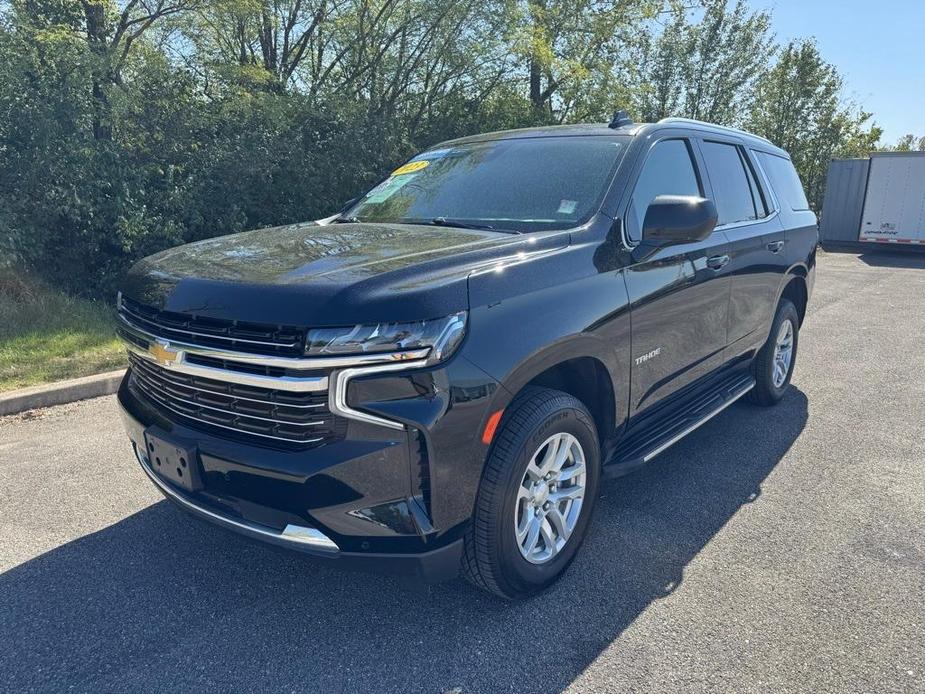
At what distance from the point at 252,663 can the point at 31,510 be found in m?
1.89

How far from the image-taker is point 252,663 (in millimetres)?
2404

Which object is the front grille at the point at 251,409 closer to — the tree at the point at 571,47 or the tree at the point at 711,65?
the tree at the point at 571,47

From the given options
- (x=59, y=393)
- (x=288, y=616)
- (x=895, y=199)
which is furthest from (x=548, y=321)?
(x=895, y=199)

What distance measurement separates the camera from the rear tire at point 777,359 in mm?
4934

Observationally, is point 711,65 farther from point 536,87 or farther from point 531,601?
point 531,601

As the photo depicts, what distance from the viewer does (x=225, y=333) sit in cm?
230

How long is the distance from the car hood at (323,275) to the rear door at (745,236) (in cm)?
184

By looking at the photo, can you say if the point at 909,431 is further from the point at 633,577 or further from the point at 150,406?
the point at 150,406

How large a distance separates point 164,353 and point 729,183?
11.4 ft

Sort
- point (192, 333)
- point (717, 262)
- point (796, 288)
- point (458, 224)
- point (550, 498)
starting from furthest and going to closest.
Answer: point (796, 288) → point (717, 262) → point (458, 224) → point (550, 498) → point (192, 333)

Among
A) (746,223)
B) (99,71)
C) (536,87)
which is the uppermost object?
(536,87)

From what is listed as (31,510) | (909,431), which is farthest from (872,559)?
(31,510)

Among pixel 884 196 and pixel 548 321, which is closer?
pixel 548 321

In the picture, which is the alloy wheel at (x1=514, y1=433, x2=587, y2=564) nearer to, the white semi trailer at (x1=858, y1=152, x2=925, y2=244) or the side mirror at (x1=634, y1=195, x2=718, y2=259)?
the side mirror at (x1=634, y1=195, x2=718, y2=259)
